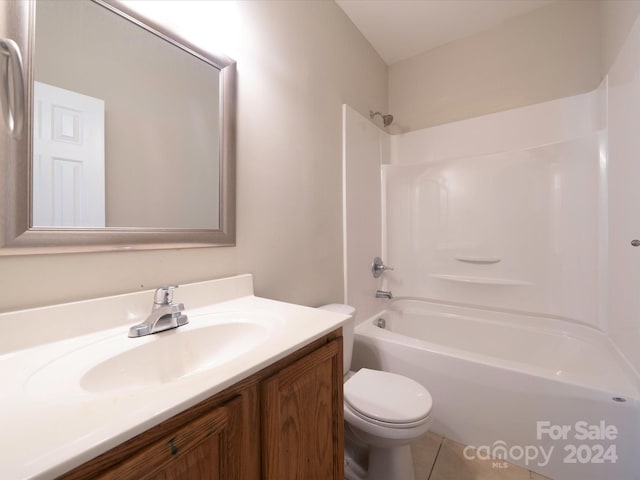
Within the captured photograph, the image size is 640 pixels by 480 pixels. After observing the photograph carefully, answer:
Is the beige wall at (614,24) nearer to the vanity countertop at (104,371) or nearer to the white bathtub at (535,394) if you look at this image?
the white bathtub at (535,394)

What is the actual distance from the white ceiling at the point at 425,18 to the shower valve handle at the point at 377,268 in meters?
1.71

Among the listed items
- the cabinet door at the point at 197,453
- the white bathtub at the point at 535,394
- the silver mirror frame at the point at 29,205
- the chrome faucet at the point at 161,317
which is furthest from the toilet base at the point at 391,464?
the silver mirror frame at the point at 29,205

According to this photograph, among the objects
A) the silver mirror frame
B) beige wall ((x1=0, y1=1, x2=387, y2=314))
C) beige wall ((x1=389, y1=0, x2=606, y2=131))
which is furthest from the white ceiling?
the silver mirror frame

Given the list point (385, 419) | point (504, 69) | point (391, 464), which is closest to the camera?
point (385, 419)

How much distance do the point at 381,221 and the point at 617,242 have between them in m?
1.37

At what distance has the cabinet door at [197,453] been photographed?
1.26 feet

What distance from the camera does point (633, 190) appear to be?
4.01 feet

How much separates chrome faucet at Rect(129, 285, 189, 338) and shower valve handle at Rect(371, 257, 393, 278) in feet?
5.16

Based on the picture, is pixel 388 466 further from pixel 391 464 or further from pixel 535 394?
pixel 535 394

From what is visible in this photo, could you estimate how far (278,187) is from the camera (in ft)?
4.39

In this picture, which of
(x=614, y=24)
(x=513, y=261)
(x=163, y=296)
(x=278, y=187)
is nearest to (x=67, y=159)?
(x=163, y=296)

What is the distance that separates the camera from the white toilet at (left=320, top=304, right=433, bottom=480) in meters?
1.01

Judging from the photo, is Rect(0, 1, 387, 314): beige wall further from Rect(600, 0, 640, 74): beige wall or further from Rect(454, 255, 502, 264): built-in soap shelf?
Rect(600, 0, 640, 74): beige wall

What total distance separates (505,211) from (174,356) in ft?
6.94
